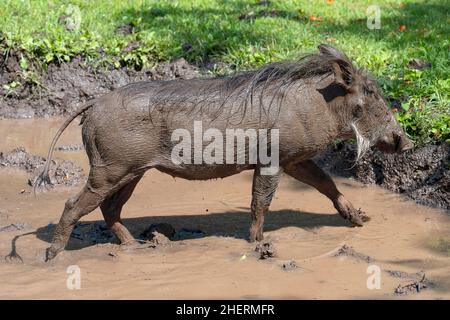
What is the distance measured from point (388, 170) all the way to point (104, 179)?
8.79ft

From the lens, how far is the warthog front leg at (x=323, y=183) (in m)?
6.30

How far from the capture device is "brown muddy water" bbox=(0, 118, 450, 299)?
5.25m

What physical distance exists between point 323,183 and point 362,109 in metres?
0.68

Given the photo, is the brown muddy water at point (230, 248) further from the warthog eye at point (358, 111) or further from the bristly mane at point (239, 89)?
the bristly mane at point (239, 89)

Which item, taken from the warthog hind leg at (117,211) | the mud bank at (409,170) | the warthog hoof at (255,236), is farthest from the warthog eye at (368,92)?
the warthog hind leg at (117,211)

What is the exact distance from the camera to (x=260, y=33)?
9.34m

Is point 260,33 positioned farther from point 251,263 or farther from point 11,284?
point 11,284

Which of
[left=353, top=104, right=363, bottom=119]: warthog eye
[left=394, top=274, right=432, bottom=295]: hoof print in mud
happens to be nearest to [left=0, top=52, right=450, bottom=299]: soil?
[left=394, top=274, right=432, bottom=295]: hoof print in mud

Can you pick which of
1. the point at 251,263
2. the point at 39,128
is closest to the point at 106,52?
the point at 39,128

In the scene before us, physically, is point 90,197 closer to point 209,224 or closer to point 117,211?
point 117,211

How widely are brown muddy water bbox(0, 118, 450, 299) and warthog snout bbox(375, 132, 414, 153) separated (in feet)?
1.98

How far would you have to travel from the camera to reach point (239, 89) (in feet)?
19.2

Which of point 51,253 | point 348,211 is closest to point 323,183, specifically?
point 348,211

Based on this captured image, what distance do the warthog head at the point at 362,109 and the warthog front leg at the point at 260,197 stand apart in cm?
67
